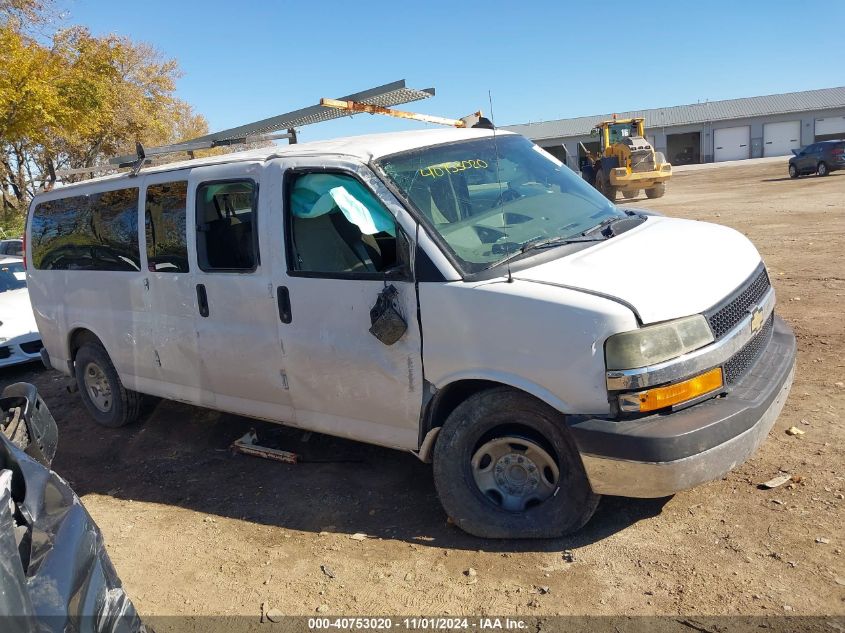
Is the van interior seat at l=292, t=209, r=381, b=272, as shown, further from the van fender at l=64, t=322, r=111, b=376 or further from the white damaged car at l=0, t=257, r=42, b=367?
the white damaged car at l=0, t=257, r=42, b=367

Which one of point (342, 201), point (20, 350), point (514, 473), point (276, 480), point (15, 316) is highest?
point (342, 201)

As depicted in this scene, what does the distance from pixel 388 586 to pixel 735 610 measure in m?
1.51

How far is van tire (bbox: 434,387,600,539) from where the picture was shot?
3273 mm

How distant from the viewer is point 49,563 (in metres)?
2.10

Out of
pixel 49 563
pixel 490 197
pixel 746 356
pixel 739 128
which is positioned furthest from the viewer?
pixel 739 128

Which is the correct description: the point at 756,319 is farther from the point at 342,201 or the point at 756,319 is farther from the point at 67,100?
the point at 67,100

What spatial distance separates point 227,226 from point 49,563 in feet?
8.90

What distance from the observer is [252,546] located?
3.85 metres

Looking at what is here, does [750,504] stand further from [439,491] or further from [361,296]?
[361,296]

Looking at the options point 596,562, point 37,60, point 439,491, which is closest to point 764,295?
point 596,562

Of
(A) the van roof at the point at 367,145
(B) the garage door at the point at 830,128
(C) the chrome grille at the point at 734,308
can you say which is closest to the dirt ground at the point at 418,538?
(C) the chrome grille at the point at 734,308

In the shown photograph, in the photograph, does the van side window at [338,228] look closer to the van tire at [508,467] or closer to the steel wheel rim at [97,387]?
the van tire at [508,467]

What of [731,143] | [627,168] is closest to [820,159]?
[627,168]

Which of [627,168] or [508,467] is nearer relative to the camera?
[508,467]
